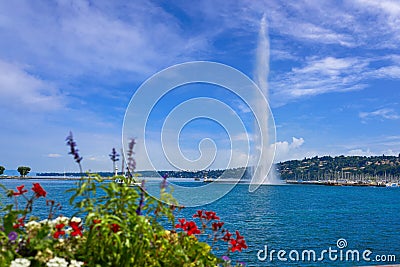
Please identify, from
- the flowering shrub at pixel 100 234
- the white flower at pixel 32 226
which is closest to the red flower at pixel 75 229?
the flowering shrub at pixel 100 234

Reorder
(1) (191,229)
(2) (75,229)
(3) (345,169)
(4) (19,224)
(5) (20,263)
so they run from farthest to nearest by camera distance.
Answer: (3) (345,169)
(1) (191,229)
(4) (19,224)
(2) (75,229)
(5) (20,263)

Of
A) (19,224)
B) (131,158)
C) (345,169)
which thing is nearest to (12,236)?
(19,224)

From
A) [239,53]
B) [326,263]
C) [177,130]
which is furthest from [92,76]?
[177,130]

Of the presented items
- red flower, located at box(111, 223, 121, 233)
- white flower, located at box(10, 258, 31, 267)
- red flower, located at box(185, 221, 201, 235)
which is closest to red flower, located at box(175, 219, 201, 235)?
red flower, located at box(185, 221, 201, 235)

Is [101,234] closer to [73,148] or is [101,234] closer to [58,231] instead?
[58,231]

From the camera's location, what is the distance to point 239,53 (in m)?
43.8

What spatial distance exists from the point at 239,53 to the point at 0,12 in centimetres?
2494

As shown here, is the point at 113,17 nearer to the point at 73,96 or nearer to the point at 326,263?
→ the point at 326,263

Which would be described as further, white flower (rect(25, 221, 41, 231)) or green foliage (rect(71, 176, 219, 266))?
white flower (rect(25, 221, 41, 231))

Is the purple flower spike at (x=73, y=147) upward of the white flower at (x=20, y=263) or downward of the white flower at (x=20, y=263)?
upward

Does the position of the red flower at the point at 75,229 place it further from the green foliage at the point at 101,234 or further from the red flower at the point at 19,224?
the red flower at the point at 19,224

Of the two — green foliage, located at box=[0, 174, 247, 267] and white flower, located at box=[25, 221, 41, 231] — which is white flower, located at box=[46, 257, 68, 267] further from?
white flower, located at box=[25, 221, 41, 231]

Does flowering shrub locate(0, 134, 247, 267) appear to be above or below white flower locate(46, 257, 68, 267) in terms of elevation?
above

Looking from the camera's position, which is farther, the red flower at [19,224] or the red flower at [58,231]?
the red flower at [19,224]
